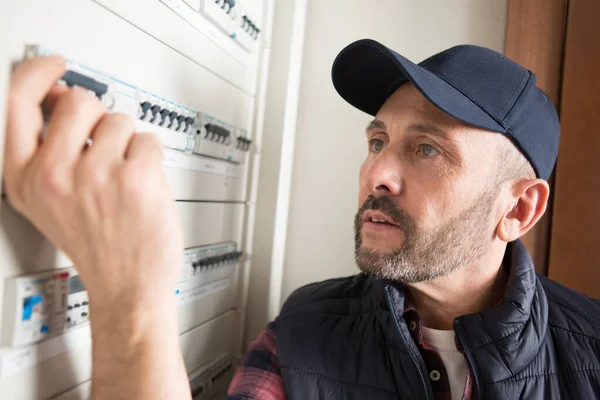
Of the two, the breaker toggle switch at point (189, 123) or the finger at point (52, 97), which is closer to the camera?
the finger at point (52, 97)

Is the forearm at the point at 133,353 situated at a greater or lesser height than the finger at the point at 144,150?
lesser

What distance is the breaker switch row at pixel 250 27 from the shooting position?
1.20 meters

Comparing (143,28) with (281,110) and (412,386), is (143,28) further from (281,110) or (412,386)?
(412,386)

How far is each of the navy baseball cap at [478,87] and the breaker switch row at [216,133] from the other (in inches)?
13.1

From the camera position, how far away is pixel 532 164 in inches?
39.1

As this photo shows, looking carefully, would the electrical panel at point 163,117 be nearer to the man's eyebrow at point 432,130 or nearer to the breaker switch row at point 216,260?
the breaker switch row at point 216,260

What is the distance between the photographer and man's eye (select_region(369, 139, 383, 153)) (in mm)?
1081

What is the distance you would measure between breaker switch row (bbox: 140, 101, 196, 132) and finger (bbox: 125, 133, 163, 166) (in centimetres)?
22

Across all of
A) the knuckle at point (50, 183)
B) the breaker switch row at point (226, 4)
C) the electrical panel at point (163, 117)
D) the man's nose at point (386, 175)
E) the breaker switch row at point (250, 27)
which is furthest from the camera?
the breaker switch row at point (250, 27)

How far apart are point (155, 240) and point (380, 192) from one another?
0.52 metres

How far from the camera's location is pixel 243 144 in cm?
127

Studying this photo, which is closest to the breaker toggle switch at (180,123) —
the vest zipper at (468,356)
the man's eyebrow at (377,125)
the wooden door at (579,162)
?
the man's eyebrow at (377,125)

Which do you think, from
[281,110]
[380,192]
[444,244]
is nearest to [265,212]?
[281,110]

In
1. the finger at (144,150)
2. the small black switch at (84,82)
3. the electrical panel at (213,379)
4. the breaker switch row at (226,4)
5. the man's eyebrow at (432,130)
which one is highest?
the breaker switch row at (226,4)
